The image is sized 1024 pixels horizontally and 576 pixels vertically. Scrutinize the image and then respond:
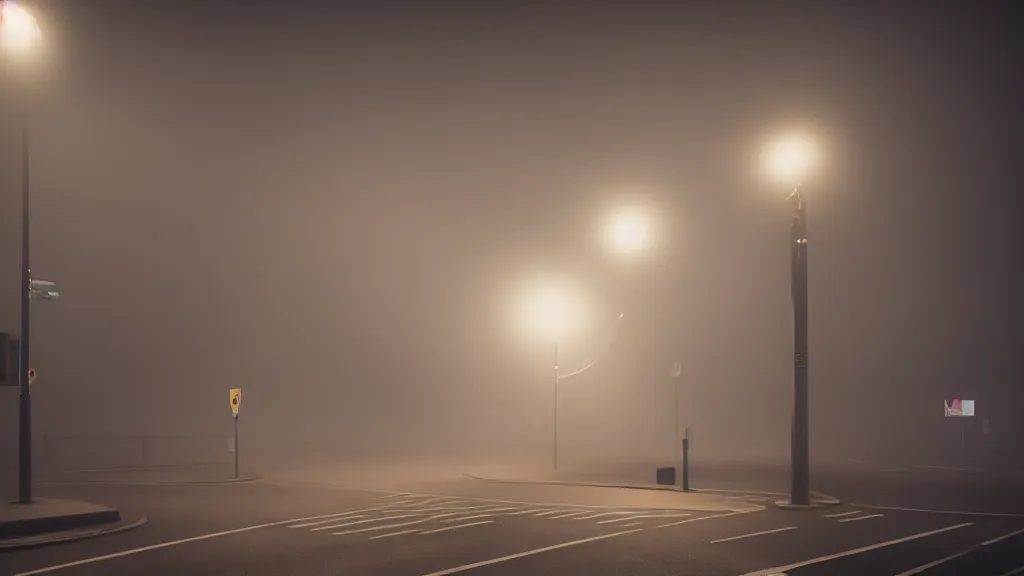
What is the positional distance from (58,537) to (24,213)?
21.5 feet

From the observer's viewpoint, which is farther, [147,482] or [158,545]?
[147,482]

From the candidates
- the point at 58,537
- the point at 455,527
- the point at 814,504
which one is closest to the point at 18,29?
the point at 58,537

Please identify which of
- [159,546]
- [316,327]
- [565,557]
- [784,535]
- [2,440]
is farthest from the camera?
[316,327]

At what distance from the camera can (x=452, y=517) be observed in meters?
20.5

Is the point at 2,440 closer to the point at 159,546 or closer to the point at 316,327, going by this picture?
the point at 316,327

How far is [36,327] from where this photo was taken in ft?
199

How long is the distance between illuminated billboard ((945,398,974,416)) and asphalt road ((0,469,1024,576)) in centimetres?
2874

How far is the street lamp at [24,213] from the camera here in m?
18.7

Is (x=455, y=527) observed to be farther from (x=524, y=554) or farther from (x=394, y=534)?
(x=524, y=554)

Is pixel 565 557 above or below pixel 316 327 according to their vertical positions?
below

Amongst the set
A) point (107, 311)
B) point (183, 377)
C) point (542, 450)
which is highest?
point (107, 311)

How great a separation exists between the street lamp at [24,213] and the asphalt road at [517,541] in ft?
8.10

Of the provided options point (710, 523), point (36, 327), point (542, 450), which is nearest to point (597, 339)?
point (542, 450)

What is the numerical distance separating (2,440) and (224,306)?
47.8ft
